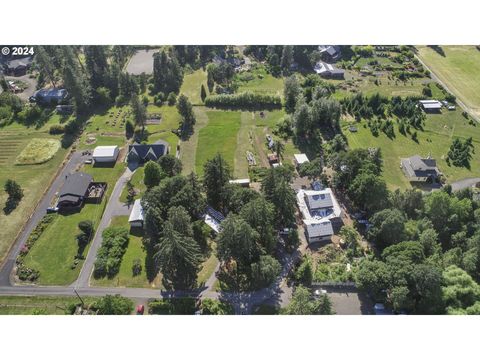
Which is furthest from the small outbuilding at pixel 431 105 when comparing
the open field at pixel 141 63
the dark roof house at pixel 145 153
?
the open field at pixel 141 63

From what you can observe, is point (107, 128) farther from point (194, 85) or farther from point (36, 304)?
point (36, 304)

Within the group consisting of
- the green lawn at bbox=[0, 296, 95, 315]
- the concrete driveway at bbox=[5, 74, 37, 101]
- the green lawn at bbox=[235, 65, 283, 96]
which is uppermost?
the green lawn at bbox=[235, 65, 283, 96]

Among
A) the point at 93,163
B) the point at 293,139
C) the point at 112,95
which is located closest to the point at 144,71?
the point at 112,95

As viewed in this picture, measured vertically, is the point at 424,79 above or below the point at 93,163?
above

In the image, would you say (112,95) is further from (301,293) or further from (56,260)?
(301,293)

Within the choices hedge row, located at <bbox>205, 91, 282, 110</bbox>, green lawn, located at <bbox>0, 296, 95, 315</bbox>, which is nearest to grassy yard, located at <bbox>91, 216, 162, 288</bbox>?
green lawn, located at <bbox>0, 296, 95, 315</bbox>

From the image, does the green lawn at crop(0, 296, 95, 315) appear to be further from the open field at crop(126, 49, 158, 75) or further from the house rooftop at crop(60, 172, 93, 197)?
the open field at crop(126, 49, 158, 75)
